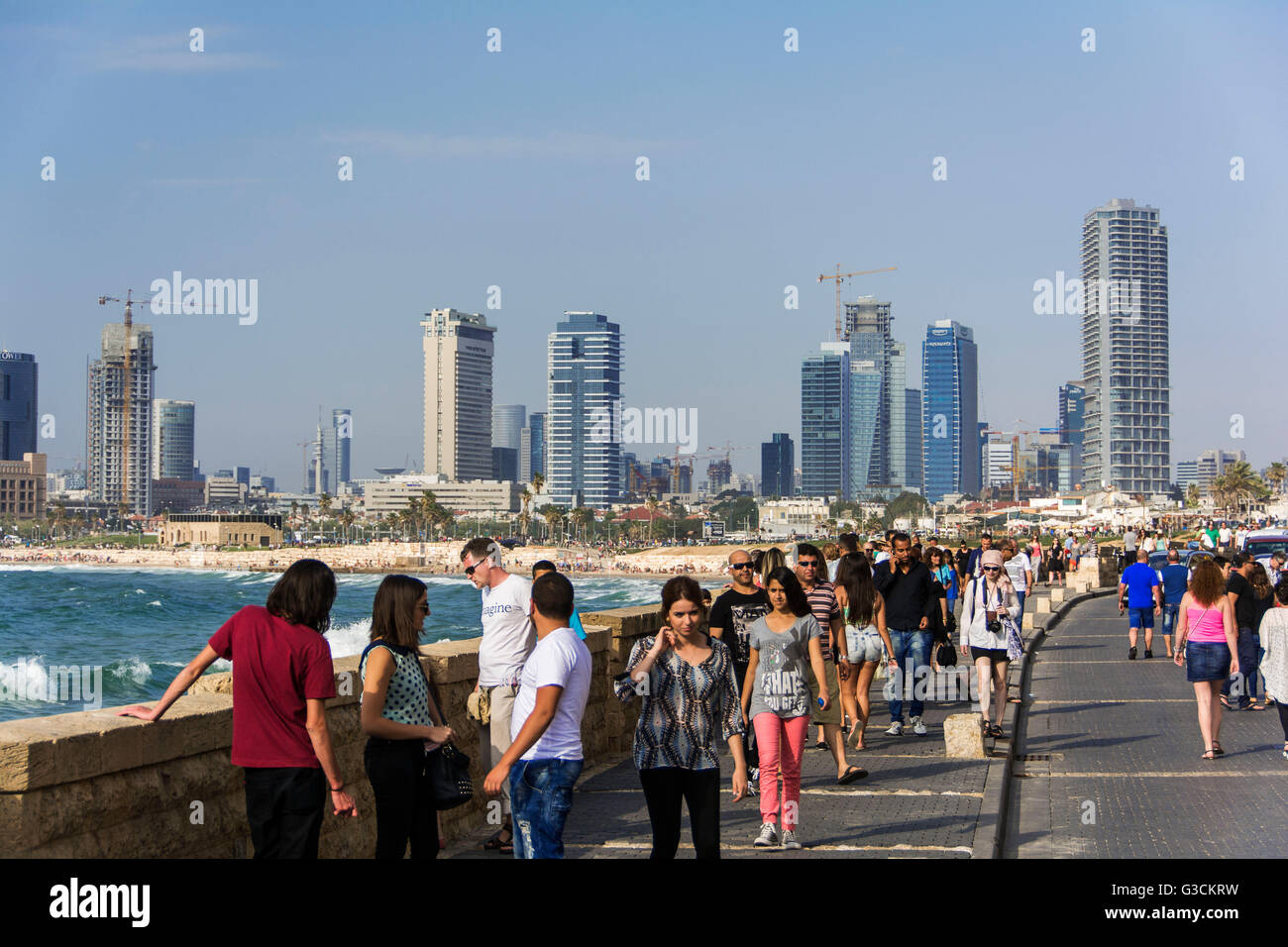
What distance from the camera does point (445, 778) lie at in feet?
18.9

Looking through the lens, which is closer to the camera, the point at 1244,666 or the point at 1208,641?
the point at 1208,641

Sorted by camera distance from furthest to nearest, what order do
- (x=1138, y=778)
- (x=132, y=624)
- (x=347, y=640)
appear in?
(x=132, y=624)
(x=347, y=640)
(x=1138, y=778)

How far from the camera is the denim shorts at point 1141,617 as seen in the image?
2031 centimetres

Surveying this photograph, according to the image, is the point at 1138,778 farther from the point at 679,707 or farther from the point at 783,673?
the point at 679,707

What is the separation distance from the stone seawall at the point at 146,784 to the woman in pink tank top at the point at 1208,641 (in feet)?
25.0

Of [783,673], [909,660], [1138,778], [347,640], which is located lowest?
[347,640]

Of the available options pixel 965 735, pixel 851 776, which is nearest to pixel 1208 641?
pixel 965 735

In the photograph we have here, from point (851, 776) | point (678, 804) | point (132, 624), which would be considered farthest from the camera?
point (132, 624)

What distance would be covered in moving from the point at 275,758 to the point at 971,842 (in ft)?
14.5

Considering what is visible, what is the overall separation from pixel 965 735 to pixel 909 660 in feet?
4.43

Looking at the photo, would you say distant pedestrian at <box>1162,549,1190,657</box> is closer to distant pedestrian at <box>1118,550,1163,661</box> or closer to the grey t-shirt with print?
distant pedestrian at <box>1118,550,1163,661</box>

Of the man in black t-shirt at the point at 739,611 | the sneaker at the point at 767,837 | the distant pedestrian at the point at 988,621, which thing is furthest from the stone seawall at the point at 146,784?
the distant pedestrian at the point at 988,621

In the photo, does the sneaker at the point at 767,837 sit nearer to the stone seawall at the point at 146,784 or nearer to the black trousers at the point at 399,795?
the stone seawall at the point at 146,784
